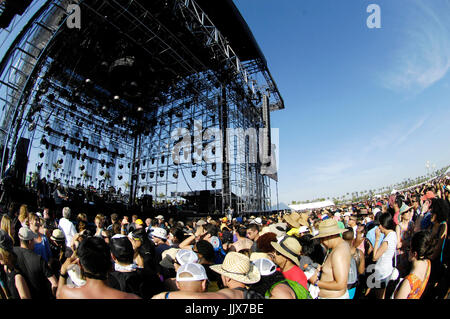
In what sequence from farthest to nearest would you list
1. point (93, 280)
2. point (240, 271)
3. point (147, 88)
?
point (147, 88), point (240, 271), point (93, 280)

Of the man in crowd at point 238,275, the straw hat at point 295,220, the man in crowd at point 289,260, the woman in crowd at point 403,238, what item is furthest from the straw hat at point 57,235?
the woman in crowd at point 403,238

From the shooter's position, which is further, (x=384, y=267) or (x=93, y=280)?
(x=384, y=267)

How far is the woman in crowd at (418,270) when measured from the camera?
2.19 metres

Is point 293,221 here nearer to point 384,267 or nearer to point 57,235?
point 384,267

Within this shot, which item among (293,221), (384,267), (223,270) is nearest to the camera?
(223,270)

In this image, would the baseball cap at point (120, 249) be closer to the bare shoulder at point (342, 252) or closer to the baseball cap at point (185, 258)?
the baseball cap at point (185, 258)

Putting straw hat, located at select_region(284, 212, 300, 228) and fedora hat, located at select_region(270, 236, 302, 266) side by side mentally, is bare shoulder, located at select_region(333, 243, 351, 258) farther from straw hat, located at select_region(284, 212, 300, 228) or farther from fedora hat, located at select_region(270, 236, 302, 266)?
straw hat, located at select_region(284, 212, 300, 228)

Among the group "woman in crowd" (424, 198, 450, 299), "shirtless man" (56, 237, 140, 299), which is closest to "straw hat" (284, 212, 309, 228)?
"woman in crowd" (424, 198, 450, 299)

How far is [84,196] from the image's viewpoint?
15531 mm

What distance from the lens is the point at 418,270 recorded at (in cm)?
226

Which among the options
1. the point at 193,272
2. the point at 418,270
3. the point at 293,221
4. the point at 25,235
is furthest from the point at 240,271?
the point at 293,221
